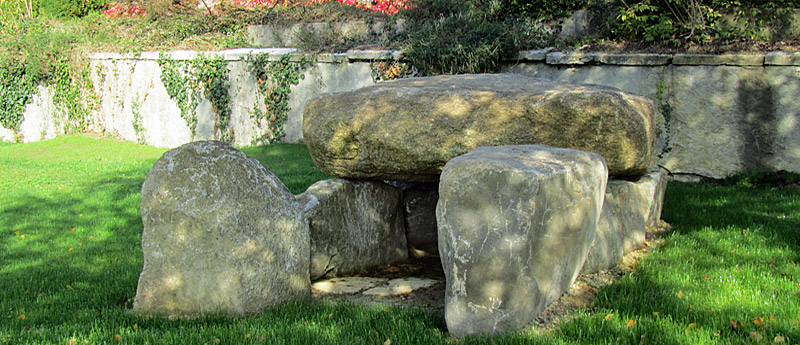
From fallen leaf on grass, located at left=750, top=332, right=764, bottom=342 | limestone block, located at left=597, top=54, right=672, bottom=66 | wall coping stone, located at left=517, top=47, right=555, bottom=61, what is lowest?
fallen leaf on grass, located at left=750, top=332, right=764, bottom=342

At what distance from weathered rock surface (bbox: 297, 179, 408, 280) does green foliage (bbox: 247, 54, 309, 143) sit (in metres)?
6.96

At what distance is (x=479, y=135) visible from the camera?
4.74m

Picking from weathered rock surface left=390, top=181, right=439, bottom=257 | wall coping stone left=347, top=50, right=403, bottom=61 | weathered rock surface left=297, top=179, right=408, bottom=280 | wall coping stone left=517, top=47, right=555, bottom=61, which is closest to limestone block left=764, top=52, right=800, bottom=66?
wall coping stone left=517, top=47, right=555, bottom=61

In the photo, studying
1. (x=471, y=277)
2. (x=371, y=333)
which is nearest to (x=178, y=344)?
(x=371, y=333)

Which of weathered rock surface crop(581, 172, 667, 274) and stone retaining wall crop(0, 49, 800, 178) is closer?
weathered rock surface crop(581, 172, 667, 274)

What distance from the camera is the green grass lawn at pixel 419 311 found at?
11.7ft

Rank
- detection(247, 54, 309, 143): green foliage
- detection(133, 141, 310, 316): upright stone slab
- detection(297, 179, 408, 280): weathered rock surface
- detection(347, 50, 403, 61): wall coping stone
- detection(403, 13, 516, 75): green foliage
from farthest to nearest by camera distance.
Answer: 1. detection(247, 54, 309, 143): green foliage
2. detection(347, 50, 403, 61): wall coping stone
3. detection(403, 13, 516, 75): green foliage
4. detection(297, 179, 408, 280): weathered rock surface
5. detection(133, 141, 310, 316): upright stone slab

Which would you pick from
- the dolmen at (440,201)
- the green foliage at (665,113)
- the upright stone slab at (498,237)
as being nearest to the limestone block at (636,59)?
the green foliage at (665,113)

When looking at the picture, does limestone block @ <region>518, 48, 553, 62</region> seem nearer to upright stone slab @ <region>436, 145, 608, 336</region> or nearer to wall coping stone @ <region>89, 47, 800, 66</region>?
wall coping stone @ <region>89, 47, 800, 66</region>

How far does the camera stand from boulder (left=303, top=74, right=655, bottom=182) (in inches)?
181

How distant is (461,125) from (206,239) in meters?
2.02

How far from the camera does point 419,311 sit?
13.4 feet

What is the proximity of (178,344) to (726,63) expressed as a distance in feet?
23.9

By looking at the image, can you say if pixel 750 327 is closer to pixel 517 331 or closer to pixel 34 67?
pixel 517 331
